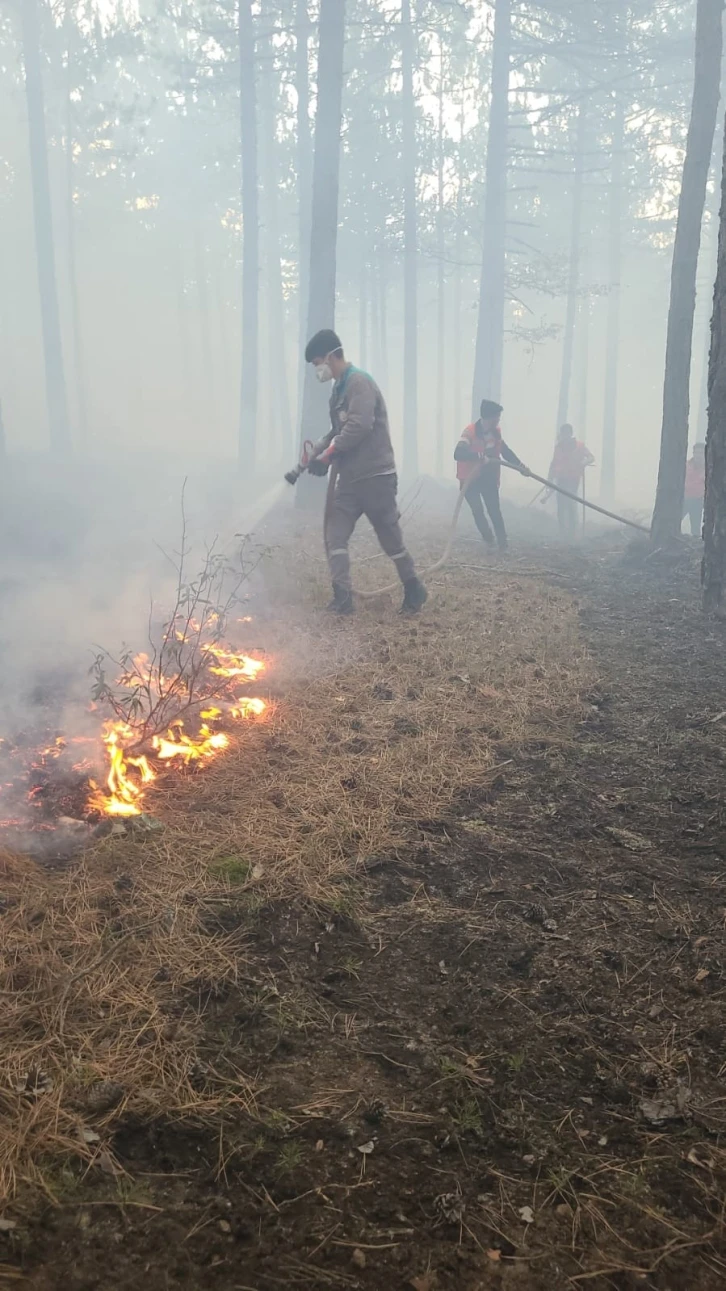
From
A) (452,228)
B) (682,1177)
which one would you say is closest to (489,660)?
(682,1177)

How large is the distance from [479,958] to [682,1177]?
3.10 feet

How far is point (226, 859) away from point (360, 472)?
444 centimetres

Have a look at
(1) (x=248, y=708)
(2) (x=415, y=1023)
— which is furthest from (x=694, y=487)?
(2) (x=415, y=1023)

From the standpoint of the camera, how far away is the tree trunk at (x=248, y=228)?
60.7 feet

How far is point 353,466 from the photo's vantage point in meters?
6.98

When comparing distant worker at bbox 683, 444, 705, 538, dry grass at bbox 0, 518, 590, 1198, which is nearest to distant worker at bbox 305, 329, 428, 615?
dry grass at bbox 0, 518, 590, 1198

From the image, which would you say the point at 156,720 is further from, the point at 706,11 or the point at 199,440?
the point at 199,440

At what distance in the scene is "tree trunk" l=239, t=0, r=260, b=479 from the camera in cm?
1852

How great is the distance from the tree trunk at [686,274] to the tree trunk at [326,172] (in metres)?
5.23

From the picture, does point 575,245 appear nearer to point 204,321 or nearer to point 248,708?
point 204,321

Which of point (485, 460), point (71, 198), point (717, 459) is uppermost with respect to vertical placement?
point (71, 198)

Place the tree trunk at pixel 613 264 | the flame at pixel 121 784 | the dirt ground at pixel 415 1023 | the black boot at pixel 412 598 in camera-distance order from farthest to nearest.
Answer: the tree trunk at pixel 613 264
the black boot at pixel 412 598
the flame at pixel 121 784
the dirt ground at pixel 415 1023

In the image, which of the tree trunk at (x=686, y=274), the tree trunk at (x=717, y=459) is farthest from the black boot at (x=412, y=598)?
the tree trunk at (x=686, y=274)

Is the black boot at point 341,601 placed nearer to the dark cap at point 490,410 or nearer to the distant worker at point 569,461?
the dark cap at point 490,410
